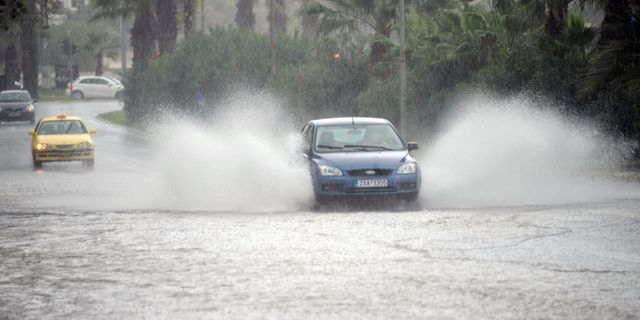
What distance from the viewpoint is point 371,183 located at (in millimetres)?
18359

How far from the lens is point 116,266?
12.4 metres

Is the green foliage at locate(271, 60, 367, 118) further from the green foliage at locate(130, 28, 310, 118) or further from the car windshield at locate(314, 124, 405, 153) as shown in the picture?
the car windshield at locate(314, 124, 405, 153)

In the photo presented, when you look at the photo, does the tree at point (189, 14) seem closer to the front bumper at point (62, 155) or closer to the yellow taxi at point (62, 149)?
the yellow taxi at point (62, 149)

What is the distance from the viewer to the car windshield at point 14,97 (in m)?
60.1

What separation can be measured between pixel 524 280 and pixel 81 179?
57.9 feet

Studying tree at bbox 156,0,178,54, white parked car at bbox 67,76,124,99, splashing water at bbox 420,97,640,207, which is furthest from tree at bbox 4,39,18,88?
splashing water at bbox 420,97,640,207

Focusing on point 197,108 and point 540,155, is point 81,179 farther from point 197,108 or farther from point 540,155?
point 197,108

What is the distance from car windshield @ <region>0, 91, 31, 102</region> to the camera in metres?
60.1

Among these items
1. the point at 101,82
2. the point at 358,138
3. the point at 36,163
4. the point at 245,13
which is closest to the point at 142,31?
the point at 245,13

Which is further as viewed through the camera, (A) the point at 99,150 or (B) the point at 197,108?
(B) the point at 197,108

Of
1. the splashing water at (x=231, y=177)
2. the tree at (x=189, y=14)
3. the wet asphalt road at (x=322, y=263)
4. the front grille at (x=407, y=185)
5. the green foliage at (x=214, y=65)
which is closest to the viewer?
the wet asphalt road at (x=322, y=263)

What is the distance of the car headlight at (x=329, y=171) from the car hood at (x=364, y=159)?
0.22 feet

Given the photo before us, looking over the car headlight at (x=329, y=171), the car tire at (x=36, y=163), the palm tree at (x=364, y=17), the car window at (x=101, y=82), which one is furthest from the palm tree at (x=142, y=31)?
the car headlight at (x=329, y=171)

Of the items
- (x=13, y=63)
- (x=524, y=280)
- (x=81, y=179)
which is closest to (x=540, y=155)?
(x=81, y=179)
